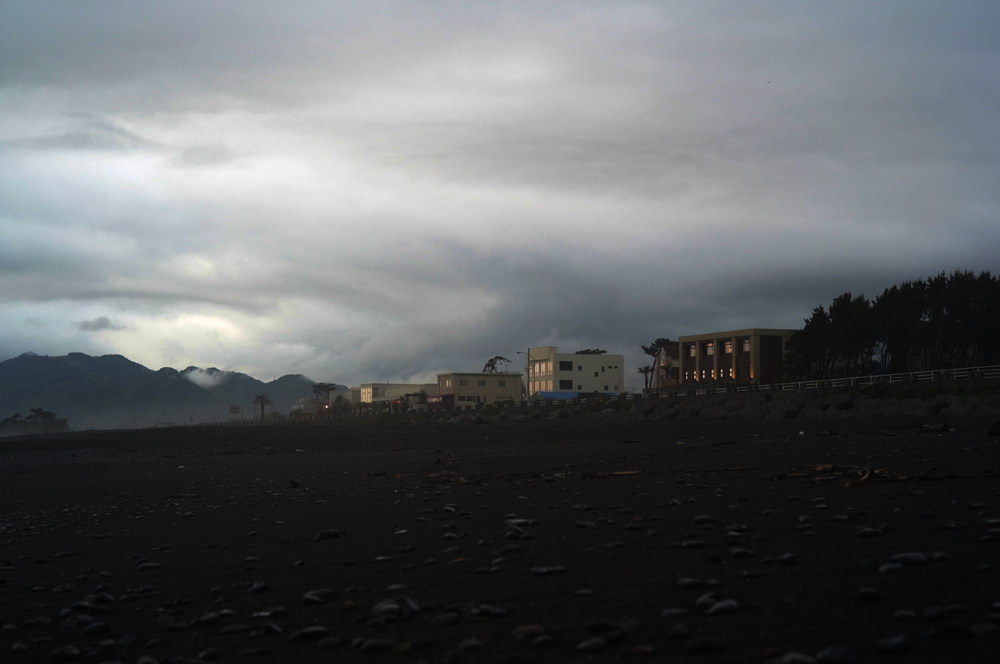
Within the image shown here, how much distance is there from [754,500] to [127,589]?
543 centimetres

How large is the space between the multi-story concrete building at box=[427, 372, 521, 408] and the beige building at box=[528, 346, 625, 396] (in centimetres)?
851

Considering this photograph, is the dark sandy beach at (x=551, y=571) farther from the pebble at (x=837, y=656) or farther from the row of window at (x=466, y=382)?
the row of window at (x=466, y=382)

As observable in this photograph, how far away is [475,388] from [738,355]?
5392cm

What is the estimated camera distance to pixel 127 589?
5.55m

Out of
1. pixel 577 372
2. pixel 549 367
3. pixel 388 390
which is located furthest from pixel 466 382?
pixel 388 390

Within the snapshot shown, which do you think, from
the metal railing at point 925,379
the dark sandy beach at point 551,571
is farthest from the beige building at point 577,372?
the dark sandy beach at point 551,571

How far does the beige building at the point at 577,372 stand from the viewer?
119 m

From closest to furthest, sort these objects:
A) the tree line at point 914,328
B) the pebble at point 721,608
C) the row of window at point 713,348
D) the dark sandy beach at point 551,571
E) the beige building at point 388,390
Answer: the dark sandy beach at point 551,571
the pebble at point 721,608
the tree line at point 914,328
the row of window at point 713,348
the beige building at point 388,390

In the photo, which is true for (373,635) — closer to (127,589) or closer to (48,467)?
(127,589)

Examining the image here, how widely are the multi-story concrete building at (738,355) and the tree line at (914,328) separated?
46.9ft

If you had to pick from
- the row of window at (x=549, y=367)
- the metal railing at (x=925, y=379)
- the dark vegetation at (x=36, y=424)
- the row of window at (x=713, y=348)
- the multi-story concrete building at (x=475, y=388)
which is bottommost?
the dark vegetation at (x=36, y=424)

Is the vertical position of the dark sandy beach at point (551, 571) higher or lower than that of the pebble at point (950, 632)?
lower

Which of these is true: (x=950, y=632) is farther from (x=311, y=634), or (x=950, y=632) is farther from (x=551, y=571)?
(x=311, y=634)

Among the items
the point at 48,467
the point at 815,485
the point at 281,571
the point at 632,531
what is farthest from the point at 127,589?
the point at 48,467
